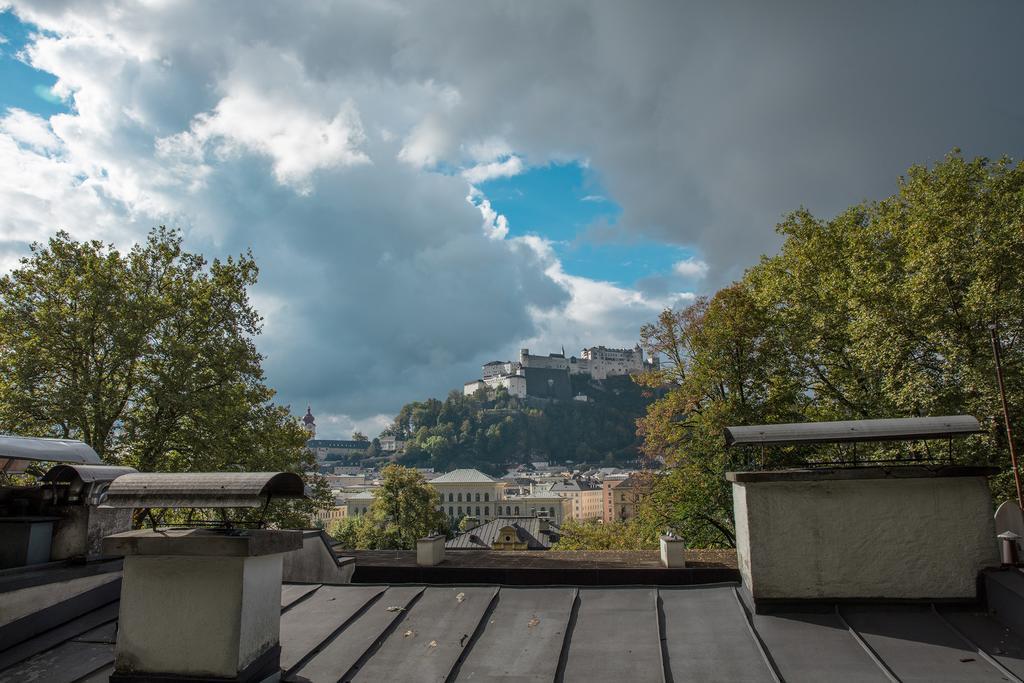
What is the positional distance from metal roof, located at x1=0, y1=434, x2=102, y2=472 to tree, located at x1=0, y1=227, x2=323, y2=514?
47.6ft

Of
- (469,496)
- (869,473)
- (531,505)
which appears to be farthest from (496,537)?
(469,496)

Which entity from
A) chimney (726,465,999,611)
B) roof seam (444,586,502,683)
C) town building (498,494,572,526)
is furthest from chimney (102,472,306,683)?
town building (498,494,572,526)

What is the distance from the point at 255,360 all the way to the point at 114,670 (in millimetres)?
20807

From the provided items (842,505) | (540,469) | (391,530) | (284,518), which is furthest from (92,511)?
(540,469)

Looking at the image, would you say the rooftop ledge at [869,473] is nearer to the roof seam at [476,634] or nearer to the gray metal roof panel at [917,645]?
the gray metal roof panel at [917,645]

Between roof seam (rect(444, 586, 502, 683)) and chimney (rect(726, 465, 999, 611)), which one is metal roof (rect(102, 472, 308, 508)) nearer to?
roof seam (rect(444, 586, 502, 683))

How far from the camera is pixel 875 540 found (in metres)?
4.98

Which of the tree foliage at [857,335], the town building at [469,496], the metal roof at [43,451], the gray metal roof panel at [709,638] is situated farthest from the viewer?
the town building at [469,496]

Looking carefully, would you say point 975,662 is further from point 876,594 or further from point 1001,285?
point 1001,285

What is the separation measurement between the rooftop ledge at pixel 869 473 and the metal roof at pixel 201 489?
354 centimetres

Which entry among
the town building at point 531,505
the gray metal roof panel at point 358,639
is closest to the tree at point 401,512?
the gray metal roof panel at point 358,639

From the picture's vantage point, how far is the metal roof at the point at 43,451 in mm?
6183

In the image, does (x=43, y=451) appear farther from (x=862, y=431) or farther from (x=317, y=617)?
(x=862, y=431)

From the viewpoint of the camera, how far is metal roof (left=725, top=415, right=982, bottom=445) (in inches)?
205
